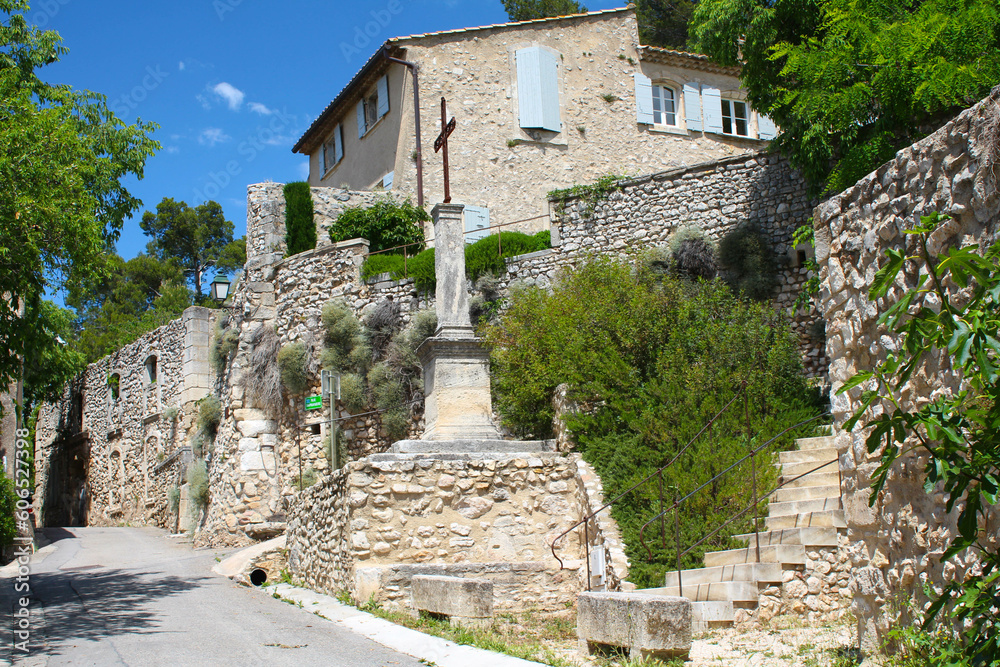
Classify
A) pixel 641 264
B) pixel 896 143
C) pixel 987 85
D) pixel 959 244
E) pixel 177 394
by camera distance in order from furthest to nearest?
1. pixel 177 394
2. pixel 641 264
3. pixel 896 143
4. pixel 987 85
5. pixel 959 244

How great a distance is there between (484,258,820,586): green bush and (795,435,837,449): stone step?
1.10ft

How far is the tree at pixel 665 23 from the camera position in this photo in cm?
2989

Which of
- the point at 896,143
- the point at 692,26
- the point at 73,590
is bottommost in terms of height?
the point at 73,590

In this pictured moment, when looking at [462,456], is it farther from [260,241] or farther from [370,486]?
[260,241]

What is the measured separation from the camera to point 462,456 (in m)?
9.52

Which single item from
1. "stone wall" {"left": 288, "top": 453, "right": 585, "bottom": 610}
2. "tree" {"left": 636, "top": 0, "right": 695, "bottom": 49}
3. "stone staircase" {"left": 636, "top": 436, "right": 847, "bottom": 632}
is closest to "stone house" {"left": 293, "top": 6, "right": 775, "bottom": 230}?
"tree" {"left": 636, "top": 0, "right": 695, "bottom": 49}

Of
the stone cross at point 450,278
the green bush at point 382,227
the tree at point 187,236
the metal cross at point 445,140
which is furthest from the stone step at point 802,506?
the tree at point 187,236

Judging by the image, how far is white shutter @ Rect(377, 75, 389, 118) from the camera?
824 inches

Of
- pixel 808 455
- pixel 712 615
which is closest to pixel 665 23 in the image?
pixel 808 455

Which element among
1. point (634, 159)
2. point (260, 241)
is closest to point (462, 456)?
point (260, 241)

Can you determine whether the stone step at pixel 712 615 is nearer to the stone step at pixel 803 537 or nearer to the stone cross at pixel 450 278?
the stone step at pixel 803 537

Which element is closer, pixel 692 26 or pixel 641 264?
pixel 641 264

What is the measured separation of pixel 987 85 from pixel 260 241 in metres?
14.2

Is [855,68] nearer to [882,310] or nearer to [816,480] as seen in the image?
[816,480]
